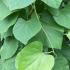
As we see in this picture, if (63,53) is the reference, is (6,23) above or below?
above

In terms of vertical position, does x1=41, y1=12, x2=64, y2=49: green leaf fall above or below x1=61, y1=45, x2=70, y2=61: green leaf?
above

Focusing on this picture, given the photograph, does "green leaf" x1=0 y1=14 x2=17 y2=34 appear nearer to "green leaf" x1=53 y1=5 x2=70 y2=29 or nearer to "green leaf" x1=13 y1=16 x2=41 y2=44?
"green leaf" x1=13 y1=16 x2=41 y2=44

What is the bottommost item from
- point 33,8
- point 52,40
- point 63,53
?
point 63,53

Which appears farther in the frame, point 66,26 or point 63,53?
point 63,53

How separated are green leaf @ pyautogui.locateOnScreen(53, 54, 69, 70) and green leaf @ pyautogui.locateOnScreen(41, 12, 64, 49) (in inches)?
3.6

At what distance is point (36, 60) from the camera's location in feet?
2.77

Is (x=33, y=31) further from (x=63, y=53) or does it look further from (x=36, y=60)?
(x=63, y=53)

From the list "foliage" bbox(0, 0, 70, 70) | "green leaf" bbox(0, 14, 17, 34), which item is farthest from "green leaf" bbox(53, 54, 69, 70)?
"green leaf" bbox(0, 14, 17, 34)

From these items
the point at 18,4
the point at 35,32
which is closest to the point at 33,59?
the point at 35,32

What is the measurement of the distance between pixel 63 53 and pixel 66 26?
166 mm

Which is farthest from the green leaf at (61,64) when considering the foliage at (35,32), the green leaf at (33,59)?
the green leaf at (33,59)

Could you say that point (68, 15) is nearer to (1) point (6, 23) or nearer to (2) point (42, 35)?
(2) point (42, 35)

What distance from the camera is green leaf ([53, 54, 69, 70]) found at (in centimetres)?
96


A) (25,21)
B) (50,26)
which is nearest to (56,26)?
(50,26)
